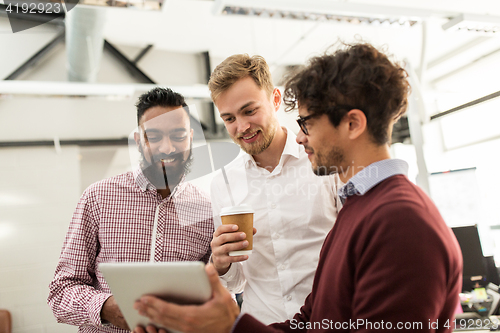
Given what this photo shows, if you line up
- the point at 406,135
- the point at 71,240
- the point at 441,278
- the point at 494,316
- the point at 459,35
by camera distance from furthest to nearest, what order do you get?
the point at 406,135 < the point at 459,35 < the point at 494,316 < the point at 71,240 < the point at 441,278

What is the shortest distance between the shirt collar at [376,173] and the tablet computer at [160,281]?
0.46m

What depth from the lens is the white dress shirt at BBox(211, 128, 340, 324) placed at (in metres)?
1.44

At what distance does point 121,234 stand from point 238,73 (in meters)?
0.84

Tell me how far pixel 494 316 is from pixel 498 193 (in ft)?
13.4

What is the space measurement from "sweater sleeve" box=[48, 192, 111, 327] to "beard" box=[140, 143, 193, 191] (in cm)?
27

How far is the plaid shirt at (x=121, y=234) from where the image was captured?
150 centimetres

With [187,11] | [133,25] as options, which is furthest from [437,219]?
[133,25]

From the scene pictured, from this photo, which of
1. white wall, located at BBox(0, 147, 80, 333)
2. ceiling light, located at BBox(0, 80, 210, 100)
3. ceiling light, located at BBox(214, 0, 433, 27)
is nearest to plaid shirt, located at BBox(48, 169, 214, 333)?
ceiling light, located at BBox(214, 0, 433, 27)

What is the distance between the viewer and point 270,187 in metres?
1.57

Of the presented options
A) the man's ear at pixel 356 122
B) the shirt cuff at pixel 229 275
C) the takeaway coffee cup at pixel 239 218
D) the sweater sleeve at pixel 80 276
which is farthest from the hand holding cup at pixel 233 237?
the sweater sleeve at pixel 80 276

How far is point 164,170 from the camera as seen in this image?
62.8 inches

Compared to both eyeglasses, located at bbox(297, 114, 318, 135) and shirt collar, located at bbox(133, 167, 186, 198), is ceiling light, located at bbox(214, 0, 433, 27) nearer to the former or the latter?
shirt collar, located at bbox(133, 167, 186, 198)

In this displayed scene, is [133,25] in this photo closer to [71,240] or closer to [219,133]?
[219,133]

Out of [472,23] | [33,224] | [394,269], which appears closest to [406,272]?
[394,269]
